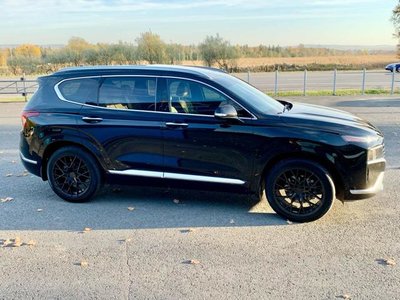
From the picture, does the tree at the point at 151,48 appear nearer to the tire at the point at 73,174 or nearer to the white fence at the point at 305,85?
the white fence at the point at 305,85

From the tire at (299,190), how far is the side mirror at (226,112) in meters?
0.79

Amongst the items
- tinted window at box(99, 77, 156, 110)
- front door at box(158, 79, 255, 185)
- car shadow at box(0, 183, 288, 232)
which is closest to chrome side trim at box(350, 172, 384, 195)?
car shadow at box(0, 183, 288, 232)

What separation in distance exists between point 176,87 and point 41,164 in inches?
87.5

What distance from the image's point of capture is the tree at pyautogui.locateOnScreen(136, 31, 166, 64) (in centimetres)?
3572

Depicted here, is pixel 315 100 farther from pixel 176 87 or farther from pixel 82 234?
pixel 82 234

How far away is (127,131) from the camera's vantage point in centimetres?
511

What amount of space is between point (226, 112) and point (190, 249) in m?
1.61

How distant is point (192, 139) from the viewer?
4.92 metres

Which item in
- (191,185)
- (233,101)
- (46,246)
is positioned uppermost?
(233,101)

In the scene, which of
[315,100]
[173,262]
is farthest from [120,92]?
[315,100]

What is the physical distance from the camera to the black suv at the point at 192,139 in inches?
183

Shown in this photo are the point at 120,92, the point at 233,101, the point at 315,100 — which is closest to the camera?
the point at 233,101

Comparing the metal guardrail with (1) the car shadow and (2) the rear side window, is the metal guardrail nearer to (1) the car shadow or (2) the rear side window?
(2) the rear side window

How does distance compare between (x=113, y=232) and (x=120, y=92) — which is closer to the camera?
(x=113, y=232)
